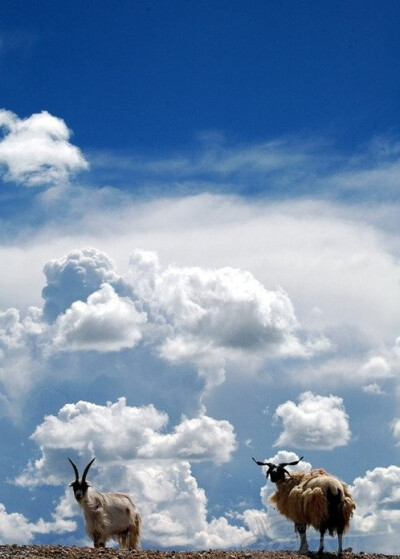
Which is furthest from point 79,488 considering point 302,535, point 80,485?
point 302,535

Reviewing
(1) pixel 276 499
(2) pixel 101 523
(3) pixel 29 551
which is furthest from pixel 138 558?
(1) pixel 276 499

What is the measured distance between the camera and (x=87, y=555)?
86.6 ft

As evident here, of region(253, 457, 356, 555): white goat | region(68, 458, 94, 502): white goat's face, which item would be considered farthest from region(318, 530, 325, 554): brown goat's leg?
region(68, 458, 94, 502): white goat's face

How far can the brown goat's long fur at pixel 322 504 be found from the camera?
34406mm

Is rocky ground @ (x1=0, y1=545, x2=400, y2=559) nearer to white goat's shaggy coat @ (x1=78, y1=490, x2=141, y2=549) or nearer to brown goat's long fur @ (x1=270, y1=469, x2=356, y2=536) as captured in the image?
brown goat's long fur @ (x1=270, y1=469, x2=356, y2=536)

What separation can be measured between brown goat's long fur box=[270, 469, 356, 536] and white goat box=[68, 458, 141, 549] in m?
6.71

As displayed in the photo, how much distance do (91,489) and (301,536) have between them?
9.10 meters

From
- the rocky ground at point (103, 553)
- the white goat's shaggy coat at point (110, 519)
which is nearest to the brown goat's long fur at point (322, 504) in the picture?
the rocky ground at point (103, 553)

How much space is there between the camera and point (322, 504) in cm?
3453

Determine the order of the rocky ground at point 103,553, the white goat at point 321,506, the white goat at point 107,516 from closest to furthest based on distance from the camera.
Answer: the rocky ground at point 103,553, the white goat at point 321,506, the white goat at point 107,516

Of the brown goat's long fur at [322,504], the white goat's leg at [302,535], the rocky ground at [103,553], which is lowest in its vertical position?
the rocky ground at [103,553]

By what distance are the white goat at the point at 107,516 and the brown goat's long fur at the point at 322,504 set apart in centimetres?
671

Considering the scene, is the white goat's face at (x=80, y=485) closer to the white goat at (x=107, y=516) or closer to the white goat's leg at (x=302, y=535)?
the white goat at (x=107, y=516)

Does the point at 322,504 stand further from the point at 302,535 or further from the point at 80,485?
the point at 80,485
